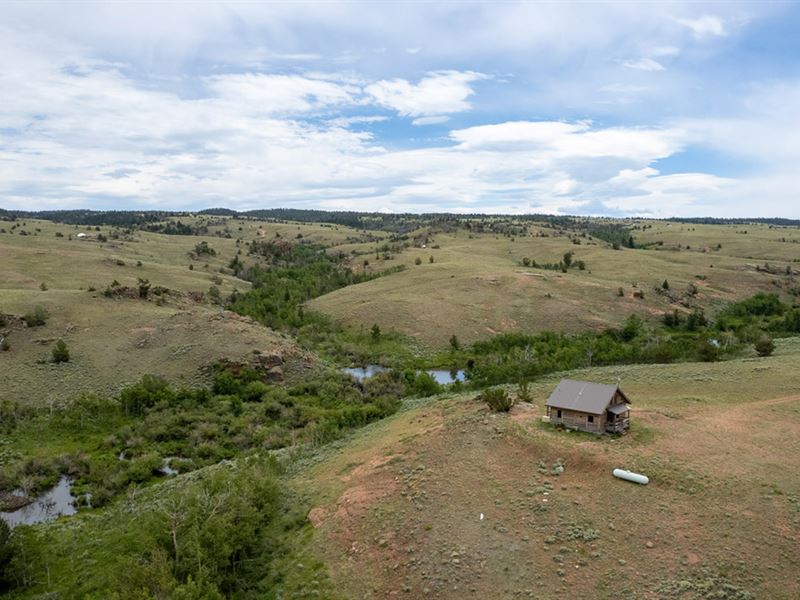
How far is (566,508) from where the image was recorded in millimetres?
28297

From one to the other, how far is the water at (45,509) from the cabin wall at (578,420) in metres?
31.7

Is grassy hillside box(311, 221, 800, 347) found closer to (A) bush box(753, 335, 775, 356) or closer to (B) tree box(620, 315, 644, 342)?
(B) tree box(620, 315, 644, 342)

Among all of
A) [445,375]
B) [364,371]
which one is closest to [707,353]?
[445,375]

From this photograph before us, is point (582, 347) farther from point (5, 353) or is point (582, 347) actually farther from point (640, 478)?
point (5, 353)

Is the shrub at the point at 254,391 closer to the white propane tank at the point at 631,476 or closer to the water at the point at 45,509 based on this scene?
the water at the point at 45,509

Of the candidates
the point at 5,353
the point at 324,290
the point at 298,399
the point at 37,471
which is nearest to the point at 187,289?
the point at 324,290

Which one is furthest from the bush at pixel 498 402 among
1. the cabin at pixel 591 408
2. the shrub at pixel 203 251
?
the shrub at pixel 203 251

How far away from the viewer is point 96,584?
27750 millimetres

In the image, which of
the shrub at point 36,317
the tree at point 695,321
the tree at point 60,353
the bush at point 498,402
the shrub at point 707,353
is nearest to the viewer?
the bush at point 498,402

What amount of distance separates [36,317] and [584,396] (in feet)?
195

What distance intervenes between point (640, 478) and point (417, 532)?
12020 mm

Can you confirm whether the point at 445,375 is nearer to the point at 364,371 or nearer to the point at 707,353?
the point at 364,371

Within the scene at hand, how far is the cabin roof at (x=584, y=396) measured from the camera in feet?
119

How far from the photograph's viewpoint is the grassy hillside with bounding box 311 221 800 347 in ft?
281
